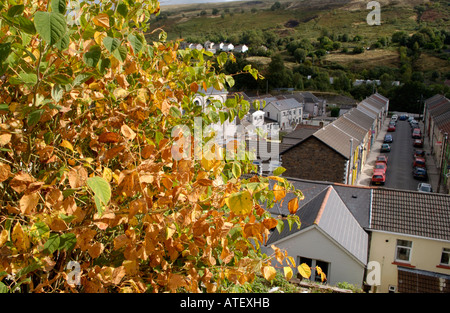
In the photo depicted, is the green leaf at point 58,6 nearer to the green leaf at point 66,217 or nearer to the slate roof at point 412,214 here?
the green leaf at point 66,217

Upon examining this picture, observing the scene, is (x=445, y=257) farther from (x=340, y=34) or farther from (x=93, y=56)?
(x=340, y=34)

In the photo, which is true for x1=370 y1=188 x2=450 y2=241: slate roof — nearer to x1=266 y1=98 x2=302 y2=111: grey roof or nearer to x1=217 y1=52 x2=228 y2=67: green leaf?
x1=217 y1=52 x2=228 y2=67: green leaf

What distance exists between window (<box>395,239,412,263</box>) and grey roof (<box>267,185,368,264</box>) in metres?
1.24

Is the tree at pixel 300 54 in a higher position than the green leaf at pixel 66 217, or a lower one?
higher

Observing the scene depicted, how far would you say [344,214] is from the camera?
13406mm

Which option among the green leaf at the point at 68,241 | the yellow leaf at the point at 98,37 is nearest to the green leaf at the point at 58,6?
the yellow leaf at the point at 98,37

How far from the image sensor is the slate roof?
496 inches

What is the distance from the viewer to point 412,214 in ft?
43.1

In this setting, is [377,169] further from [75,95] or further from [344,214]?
[75,95]

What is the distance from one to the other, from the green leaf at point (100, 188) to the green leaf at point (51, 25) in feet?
2.08

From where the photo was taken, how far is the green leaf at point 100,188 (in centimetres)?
163

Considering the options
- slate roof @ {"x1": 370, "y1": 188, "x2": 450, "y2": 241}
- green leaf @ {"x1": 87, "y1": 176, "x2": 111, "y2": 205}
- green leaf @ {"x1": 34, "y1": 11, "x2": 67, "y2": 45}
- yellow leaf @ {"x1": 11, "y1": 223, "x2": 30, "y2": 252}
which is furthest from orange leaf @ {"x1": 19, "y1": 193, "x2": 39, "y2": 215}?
slate roof @ {"x1": 370, "y1": 188, "x2": 450, "y2": 241}
